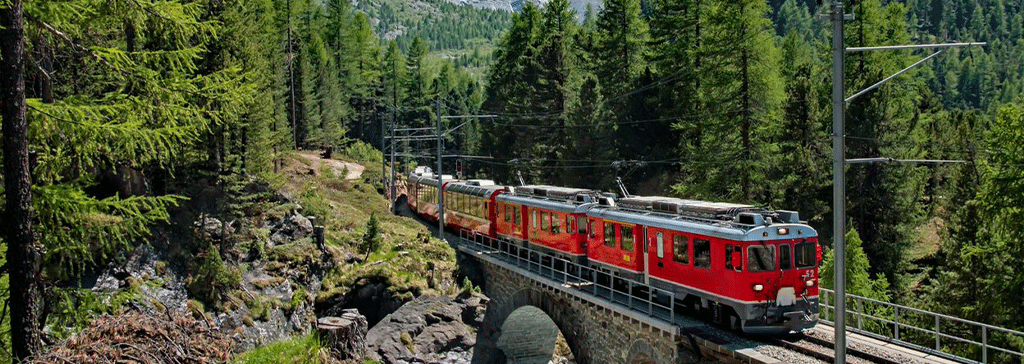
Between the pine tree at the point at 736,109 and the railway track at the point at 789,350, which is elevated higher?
the pine tree at the point at 736,109

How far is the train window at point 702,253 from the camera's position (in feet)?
58.0

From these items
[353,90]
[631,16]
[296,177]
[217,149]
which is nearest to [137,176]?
[217,149]

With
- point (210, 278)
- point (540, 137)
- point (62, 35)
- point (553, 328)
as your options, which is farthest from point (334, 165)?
point (62, 35)

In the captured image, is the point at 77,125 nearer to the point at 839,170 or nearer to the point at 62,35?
the point at 62,35

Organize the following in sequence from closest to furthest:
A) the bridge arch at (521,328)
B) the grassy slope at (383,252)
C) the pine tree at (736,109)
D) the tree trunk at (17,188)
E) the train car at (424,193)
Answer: the tree trunk at (17,188) < the bridge arch at (521,328) < the grassy slope at (383,252) < the pine tree at (736,109) < the train car at (424,193)

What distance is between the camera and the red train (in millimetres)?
16750

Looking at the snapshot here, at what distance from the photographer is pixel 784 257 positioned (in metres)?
17.0

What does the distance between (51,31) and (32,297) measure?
2.80 meters

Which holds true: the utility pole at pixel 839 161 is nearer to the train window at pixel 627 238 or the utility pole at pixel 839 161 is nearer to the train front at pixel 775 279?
the train front at pixel 775 279

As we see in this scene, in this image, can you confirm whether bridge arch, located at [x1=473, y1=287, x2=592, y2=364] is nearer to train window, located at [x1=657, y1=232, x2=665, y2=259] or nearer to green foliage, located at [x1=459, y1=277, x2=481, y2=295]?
green foliage, located at [x1=459, y1=277, x2=481, y2=295]

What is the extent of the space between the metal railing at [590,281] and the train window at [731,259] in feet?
5.33

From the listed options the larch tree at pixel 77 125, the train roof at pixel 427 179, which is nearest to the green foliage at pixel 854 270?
the train roof at pixel 427 179

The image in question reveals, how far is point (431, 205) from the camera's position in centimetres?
4216

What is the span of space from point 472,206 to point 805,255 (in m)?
19.6
